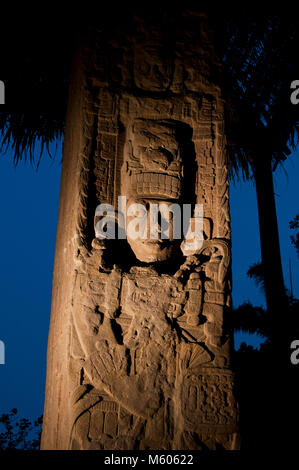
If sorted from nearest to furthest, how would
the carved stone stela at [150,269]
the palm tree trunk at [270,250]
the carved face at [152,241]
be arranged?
the carved stone stela at [150,269] → the carved face at [152,241] → the palm tree trunk at [270,250]

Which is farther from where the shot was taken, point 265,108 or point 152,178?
point 265,108

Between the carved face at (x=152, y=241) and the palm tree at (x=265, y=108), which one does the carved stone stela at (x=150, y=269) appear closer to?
the carved face at (x=152, y=241)

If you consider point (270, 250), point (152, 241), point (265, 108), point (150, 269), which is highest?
point (265, 108)

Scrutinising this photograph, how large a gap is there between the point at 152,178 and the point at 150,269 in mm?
758

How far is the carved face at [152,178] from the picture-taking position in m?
4.02

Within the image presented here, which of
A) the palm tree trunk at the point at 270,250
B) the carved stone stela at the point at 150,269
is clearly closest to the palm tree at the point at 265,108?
the palm tree trunk at the point at 270,250

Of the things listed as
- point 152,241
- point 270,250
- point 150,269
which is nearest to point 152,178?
point 152,241

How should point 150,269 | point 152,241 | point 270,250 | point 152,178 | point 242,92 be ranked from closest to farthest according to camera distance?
1. point 150,269
2. point 152,241
3. point 152,178
4. point 270,250
5. point 242,92

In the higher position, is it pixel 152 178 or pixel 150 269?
pixel 152 178

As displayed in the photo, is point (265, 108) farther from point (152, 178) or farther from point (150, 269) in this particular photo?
point (150, 269)

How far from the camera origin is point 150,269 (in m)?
3.88

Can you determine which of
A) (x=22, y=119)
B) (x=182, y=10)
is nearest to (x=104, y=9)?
(x=182, y=10)
